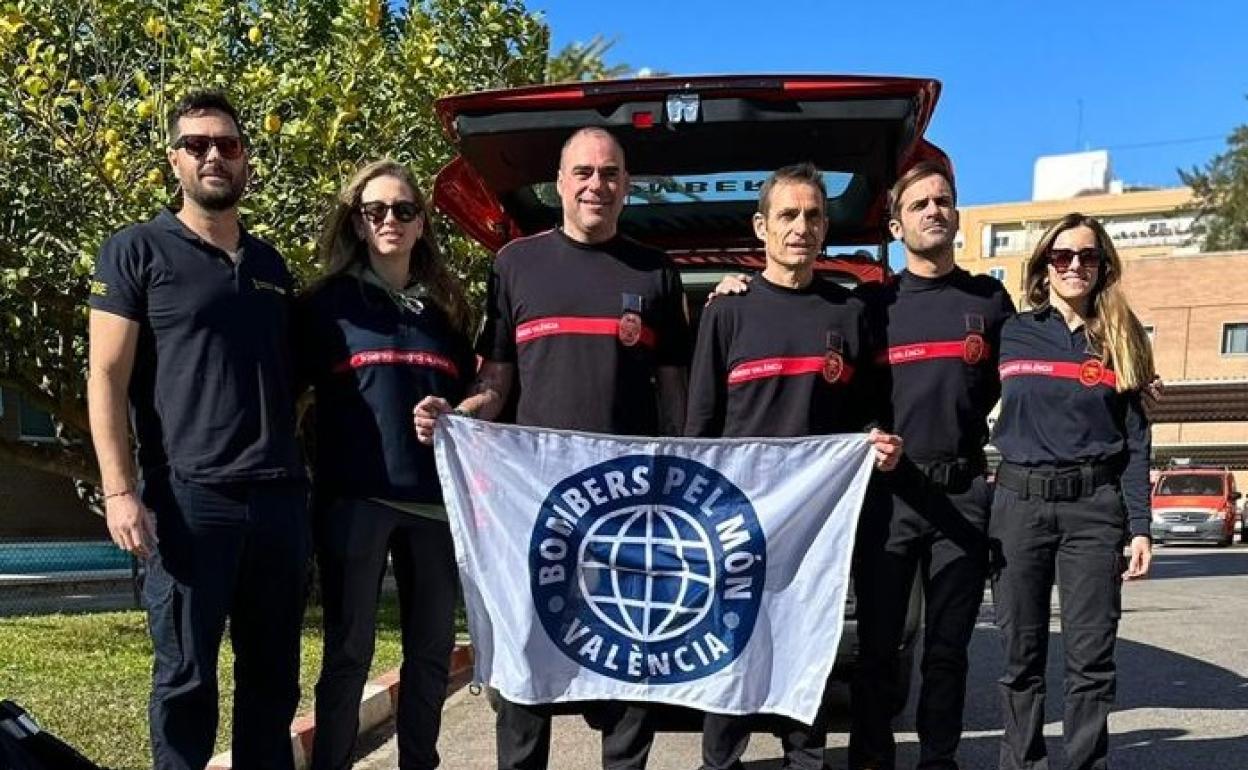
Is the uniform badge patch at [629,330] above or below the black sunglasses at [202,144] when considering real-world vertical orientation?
below

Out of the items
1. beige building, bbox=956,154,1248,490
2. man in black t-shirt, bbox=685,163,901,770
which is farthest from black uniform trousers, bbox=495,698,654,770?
beige building, bbox=956,154,1248,490

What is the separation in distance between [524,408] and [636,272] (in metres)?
0.58

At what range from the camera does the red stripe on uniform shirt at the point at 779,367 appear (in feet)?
11.5

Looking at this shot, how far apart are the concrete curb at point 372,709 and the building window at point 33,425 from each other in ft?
36.8

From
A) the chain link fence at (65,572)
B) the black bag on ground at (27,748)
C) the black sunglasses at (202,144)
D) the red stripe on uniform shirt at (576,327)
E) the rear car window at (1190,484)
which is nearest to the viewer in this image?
the black bag on ground at (27,748)

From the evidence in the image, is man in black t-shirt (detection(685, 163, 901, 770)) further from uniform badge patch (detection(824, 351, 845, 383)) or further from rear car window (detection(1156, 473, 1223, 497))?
rear car window (detection(1156, 473, 1223, 497))

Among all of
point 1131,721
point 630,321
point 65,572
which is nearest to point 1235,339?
point 1131,721

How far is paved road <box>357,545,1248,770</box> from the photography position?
4.94 metres

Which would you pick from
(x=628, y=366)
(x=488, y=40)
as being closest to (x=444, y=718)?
(x=628, y=366)

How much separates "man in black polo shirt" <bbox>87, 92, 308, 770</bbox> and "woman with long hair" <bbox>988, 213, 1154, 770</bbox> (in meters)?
2.44

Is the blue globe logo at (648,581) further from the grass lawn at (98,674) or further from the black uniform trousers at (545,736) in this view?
the grass lawn at (98,674)

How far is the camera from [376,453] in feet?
11.4

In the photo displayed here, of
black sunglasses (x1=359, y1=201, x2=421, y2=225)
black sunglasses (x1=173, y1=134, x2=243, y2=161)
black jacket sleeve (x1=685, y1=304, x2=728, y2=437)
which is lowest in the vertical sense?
black jacket sleeve (x1=685, y1=304, x2=728, y2=437)

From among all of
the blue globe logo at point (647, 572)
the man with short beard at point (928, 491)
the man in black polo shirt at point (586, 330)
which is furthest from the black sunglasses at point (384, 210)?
the man with short beard at point (928, 491)
